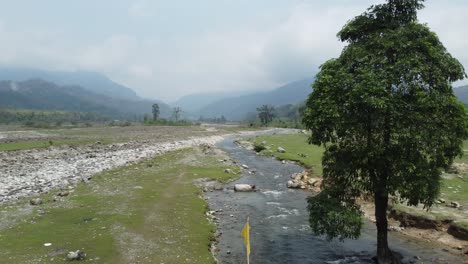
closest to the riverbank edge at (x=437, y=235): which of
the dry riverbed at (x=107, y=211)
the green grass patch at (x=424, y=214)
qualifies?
the green grass patch at (x=424, y=214)

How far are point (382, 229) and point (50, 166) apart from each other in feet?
157

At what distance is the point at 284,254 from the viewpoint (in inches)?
968

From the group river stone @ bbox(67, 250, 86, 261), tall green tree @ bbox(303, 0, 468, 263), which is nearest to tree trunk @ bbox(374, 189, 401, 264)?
tall green tree @ bbox(303, 0, 468, 263)

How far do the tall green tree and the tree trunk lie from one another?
0.09m

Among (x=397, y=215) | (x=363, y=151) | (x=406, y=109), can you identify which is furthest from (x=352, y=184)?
(x=397, y=215)

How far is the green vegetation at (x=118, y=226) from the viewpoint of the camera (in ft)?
73.5

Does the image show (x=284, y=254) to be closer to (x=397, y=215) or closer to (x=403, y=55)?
(x=397, y=215)

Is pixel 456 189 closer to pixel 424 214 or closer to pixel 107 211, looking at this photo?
pixel 424 214

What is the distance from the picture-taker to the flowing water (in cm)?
2402

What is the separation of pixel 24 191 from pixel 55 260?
18907 mm

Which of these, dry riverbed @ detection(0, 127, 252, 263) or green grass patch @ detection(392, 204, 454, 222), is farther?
green grass patch @ detection(392, 204, 454, 222)

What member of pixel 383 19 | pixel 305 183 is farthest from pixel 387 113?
pixel 305 183

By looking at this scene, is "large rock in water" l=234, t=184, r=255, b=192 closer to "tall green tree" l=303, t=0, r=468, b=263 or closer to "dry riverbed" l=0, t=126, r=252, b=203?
"dry riverbed" l=0, t=126, r=252, b=203

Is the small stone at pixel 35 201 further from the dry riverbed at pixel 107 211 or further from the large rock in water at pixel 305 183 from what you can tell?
the large rock in water at pixel 305 183
